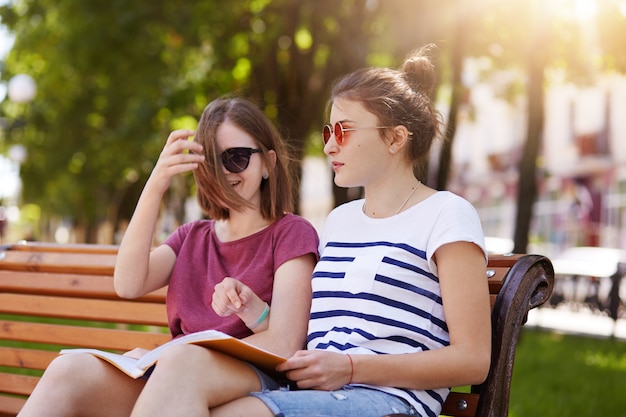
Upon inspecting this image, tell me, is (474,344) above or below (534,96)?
below

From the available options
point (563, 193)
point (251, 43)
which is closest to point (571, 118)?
point (563, 193)

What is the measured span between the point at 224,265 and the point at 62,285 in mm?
1075

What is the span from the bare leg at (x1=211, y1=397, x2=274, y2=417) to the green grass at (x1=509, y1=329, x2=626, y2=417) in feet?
13.2

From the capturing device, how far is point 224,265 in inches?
129

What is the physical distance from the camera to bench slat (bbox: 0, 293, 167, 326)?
12.3 feet

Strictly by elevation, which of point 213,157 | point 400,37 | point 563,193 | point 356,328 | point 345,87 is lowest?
point 563,193

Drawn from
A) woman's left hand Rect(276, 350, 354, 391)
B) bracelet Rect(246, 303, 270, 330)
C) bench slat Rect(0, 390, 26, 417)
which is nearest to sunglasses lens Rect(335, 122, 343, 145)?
bracelet Rect(246, 303, 270, 330)

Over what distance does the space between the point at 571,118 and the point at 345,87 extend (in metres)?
31.2

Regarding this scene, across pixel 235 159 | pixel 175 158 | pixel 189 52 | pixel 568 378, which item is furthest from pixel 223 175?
pixel 189 52

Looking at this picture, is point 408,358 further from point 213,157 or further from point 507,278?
point 213,157

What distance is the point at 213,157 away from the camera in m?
3.19

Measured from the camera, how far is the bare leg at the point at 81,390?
2.73 m

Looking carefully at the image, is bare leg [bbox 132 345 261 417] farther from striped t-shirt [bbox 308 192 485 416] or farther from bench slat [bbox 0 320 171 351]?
bench slat [bbox 0 320 171 351]

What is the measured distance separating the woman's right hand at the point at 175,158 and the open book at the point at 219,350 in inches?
25.7
